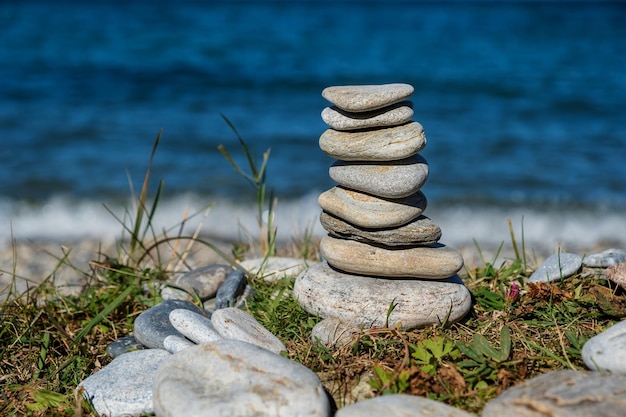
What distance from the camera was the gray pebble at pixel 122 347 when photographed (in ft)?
11.3

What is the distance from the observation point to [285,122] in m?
12.8

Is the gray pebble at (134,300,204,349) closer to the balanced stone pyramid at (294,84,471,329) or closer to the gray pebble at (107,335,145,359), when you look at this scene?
the gray pebble at (107,335,145,359)

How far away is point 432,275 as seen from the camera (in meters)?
3.40

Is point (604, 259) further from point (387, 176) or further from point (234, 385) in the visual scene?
point (234, 385)

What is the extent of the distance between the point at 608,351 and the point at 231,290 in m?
1.98

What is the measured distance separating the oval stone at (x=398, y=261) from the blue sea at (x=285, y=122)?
0.76 m

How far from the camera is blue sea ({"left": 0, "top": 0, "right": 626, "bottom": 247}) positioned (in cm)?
869

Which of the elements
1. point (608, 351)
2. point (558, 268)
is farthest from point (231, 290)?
point (608, 351)

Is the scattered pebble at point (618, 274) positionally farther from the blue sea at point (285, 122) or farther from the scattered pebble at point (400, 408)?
the scattered pebble at point (400, 408)

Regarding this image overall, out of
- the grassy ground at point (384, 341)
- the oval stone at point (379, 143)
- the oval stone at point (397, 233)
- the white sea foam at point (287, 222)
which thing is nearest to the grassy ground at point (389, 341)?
the grassy ground at point (384, 341)

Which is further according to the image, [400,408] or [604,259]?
[604,259]

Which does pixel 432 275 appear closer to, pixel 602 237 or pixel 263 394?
pixel 263 394

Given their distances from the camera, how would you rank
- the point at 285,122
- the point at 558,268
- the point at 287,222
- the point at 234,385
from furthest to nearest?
the point at 285,122 → the point at 287,222 → the point at 558,268 → the point at 234,385

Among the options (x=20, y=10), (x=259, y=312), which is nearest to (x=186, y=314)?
(x=259, y=312)
